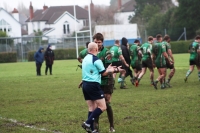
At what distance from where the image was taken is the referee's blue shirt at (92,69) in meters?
9.17

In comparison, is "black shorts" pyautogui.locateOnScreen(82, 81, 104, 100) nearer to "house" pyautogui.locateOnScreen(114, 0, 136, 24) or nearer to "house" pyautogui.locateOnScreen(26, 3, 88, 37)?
"house" pyautogui.locateOnScreen(26, 3, 88, 37)

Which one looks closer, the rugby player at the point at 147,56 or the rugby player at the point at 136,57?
the rugby player at the point at 147,56

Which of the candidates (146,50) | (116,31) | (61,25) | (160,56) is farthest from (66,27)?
(160,56)

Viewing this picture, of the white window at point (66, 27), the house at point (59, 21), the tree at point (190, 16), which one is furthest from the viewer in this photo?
the white window at point (66, 27)

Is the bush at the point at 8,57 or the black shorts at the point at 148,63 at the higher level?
the black shorts at the point at 148,63

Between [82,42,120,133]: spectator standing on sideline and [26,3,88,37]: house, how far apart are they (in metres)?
94.7

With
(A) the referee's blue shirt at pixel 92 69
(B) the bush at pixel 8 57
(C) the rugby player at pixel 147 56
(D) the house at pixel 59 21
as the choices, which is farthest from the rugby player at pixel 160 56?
(D) the house at pixel 59 21

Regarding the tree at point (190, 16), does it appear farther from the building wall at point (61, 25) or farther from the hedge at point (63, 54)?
the building wall at point (61, 25)

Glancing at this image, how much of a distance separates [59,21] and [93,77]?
330 feet

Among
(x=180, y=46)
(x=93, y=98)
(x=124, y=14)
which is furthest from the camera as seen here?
(x=124, y=14)

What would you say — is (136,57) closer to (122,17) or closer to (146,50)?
→ (146,50)

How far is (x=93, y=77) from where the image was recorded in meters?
9.23

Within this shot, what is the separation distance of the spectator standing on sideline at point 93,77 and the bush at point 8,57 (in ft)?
179

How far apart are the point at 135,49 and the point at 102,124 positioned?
10.0 m
